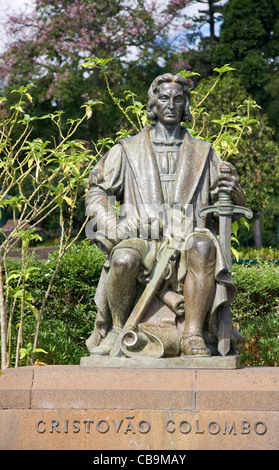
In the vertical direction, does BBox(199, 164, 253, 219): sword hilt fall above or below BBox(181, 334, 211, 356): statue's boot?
above

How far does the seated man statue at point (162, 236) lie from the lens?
560cm

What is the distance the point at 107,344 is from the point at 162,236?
90cm

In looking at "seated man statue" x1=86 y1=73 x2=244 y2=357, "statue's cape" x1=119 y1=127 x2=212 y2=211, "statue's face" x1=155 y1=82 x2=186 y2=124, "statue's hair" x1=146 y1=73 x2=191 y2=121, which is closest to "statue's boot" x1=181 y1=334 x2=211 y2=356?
"seated man statue" x1=86 y1=73 x2=244 y2=357

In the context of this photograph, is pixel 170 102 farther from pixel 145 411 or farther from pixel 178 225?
pixel 145 411

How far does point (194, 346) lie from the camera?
5488 millimetres

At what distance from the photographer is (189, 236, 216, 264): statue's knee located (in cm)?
560

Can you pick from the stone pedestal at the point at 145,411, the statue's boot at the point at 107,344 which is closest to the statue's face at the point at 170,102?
the statue's boot at the point at 107,344

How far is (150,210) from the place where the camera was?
6.07 meters

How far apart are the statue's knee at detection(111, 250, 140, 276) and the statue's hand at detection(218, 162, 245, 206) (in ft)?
2.97

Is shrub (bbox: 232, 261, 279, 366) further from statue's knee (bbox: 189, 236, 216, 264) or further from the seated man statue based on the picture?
statue's knee (bbox: 189, 236, 216, 264)

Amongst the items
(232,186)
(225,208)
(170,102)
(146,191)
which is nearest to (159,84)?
(170,102)

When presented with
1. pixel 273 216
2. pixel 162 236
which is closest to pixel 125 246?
pixel 162 236

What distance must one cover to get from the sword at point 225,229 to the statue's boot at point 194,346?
7.5 inches

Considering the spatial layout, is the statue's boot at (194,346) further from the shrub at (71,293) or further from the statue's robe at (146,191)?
the shrub at (71,293)
